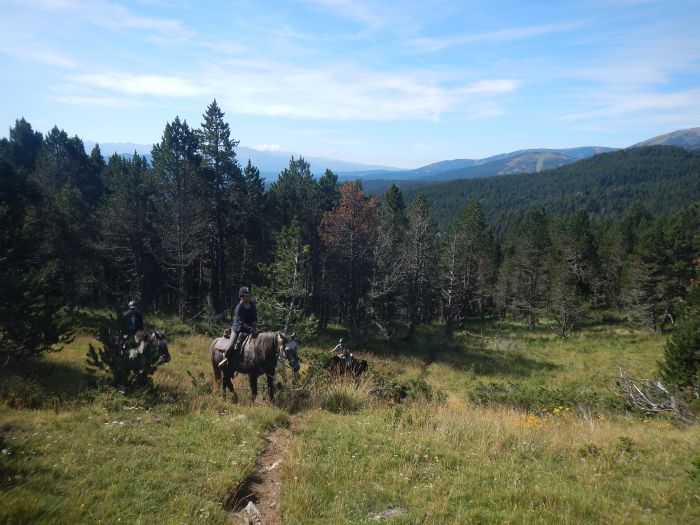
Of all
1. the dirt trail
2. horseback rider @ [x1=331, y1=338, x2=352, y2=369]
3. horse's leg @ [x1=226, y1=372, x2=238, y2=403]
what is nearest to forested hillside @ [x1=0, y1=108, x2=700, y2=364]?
horse's leg @ [x1=226, y1=372, x2=238, y2=403]

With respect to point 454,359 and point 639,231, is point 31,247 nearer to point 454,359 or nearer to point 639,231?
point 454,359

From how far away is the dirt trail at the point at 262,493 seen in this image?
16.7 ft

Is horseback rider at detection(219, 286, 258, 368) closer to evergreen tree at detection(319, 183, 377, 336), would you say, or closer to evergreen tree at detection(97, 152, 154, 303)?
evergreen tree at detection(319, 183, 377, 336)

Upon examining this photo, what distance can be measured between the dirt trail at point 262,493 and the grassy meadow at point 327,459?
0.40 feet

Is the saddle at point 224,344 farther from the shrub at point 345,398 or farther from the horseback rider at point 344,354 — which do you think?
the horseback rider at point 344,354

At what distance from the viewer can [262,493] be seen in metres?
5.70

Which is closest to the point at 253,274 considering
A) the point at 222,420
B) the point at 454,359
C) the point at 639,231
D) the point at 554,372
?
the point at 454,359

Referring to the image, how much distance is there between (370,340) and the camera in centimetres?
3506

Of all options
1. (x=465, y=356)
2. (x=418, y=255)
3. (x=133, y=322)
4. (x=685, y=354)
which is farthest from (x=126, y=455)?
(x=418, y=255)

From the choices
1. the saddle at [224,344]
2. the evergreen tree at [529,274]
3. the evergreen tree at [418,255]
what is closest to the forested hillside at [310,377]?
the evergreen tree at [418,255]

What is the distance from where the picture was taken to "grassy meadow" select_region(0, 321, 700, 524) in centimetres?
480

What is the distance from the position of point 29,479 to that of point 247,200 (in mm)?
32006

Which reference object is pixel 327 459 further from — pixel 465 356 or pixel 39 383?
pixel 465 356

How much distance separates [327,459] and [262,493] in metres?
1.19
